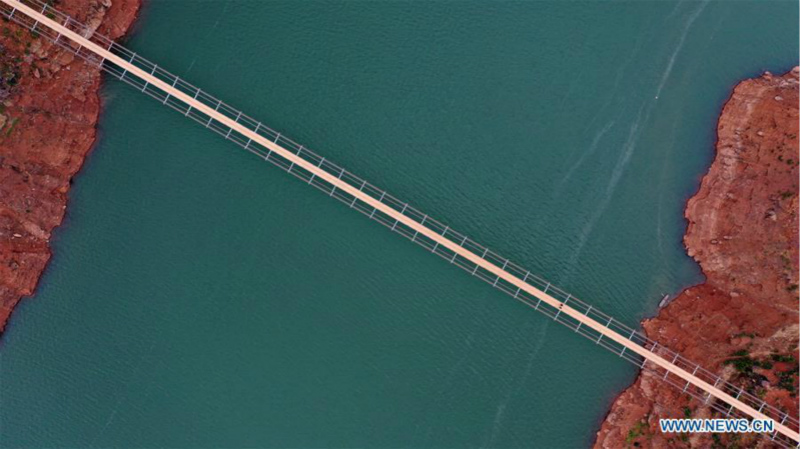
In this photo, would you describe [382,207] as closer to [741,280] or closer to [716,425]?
[741,280]

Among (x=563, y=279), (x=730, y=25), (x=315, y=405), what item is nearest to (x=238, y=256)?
(x=315, y=405)

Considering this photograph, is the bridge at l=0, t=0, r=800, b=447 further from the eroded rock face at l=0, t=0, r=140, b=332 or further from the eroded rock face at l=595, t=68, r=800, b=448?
the eroded rock face at l=0, t=0, r=140, b=332

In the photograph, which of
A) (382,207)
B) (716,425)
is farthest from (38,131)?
(716,425)

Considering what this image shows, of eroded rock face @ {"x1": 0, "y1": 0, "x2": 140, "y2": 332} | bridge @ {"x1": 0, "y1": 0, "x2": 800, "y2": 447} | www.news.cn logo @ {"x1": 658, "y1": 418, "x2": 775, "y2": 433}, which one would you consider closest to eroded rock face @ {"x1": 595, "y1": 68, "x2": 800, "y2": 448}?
www.news.cn logo @ {"x1": 658, "y1": 418, "x2": 775, "y2": 433}

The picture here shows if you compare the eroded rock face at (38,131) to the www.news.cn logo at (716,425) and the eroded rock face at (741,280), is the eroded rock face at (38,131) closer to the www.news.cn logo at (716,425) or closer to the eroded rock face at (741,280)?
the eroded rock face at (741,280)

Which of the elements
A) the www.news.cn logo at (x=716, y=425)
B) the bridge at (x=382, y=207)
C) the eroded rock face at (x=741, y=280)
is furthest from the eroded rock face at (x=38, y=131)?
the www.news.cn logo at (x=716, y=425)
